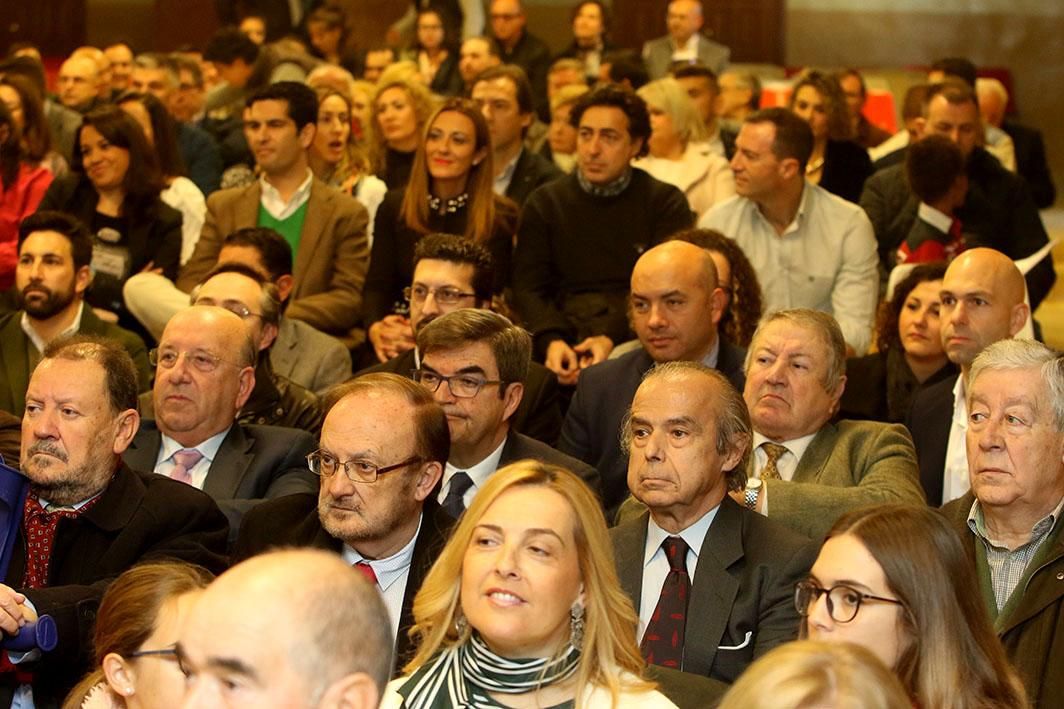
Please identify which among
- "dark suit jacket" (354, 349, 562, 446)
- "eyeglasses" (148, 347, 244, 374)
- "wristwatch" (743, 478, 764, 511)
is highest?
"eyeglasses" (148, 347, 244, 374)

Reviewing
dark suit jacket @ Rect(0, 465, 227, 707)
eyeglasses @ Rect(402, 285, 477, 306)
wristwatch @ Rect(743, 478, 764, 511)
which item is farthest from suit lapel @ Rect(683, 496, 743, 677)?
eyeglasses @ Rect(402, 285, 477, 306)

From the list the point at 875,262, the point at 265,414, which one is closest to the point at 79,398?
the point at 265,414

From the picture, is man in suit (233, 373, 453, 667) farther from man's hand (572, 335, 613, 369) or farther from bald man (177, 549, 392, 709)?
man's hand (572, 335, 613, 369)

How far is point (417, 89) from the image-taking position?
7.32m

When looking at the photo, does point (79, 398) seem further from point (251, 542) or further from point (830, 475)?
point (830, 475)

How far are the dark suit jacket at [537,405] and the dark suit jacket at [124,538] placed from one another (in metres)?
1.15

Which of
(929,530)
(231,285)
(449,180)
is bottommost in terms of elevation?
(929,530)

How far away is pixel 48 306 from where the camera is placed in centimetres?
516

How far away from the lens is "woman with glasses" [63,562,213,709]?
2.73m

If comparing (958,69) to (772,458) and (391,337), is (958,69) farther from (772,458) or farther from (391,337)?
(772,458)

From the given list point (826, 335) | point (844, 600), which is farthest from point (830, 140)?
point (844, 600)

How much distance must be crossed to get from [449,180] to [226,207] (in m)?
0.88

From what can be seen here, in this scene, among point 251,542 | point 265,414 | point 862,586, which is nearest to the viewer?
point 862,586

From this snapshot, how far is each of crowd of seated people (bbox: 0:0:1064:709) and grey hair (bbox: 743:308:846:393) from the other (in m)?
0.01
